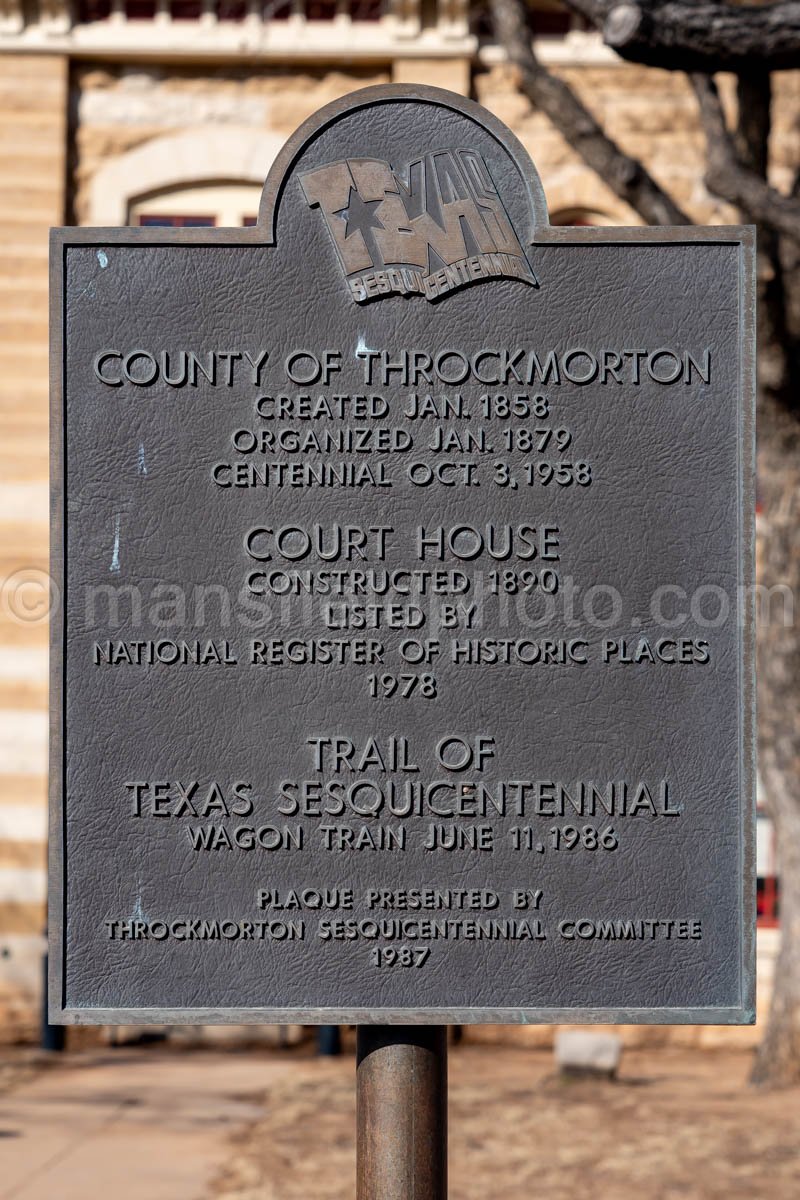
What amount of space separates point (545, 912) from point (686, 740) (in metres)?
0.53

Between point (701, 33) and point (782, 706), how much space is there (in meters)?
3.60

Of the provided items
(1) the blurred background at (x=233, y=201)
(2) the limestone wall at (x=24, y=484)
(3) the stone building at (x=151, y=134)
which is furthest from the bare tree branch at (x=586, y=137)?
(2) the limestone wall at (x=24, y=484)

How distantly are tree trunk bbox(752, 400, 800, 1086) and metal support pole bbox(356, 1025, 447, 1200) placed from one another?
15.5 ft

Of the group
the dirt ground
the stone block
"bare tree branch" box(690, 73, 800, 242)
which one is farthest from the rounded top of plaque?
the stone block

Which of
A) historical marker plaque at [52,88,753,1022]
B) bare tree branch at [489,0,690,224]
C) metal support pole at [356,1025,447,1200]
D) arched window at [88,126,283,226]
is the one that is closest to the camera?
historical marker plaque at [52,88,753,1022]

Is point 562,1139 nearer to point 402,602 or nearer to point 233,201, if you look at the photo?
point 402,602

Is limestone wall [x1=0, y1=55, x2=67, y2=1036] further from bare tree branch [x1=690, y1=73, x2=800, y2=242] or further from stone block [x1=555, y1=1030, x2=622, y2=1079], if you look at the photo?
bare tree branch [x1=690, y1=73, x2=800, y2=242]

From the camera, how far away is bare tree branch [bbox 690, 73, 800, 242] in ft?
21.6

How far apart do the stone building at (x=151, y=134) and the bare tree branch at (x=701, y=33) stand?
299 centimetres

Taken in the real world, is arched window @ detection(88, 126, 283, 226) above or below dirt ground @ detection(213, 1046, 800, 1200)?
above

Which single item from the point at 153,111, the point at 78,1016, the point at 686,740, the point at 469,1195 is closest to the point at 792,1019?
the point at 469,1195

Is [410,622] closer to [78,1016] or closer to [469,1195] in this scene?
[78,1016]

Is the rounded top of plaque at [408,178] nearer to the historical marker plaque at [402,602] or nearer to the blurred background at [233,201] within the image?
the historical marker plaque at [402,602]

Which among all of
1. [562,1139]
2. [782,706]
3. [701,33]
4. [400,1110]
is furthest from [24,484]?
[400,1110]
